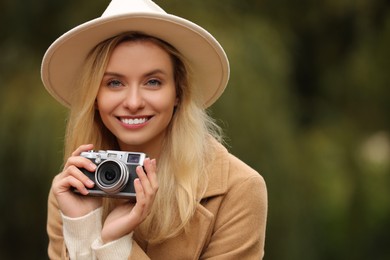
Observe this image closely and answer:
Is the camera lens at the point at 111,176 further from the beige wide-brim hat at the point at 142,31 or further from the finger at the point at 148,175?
the beige wide-brim hat at the point at 142,31

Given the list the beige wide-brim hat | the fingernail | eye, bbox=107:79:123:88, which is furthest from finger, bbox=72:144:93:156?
the beige wide-brim hat

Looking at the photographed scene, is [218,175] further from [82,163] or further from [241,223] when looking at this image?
[82,163]

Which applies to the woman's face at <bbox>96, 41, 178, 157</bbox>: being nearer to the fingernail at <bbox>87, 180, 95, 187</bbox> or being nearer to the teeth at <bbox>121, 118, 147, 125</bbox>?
the teeth at <bbox>121, 118, 147, 125</bbox>

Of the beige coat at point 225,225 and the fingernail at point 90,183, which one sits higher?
the fingernail at point 90,183

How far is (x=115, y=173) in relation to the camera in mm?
3512

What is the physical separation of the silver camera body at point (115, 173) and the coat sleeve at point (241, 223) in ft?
1.31

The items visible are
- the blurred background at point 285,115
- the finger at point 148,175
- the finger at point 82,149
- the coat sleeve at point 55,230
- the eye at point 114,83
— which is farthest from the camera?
the blurred background at point 285,115

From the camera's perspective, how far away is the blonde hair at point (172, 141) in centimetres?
376

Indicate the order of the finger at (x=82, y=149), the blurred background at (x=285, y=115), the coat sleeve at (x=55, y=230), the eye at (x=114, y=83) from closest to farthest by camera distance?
1. the finger at (x=82, y=149)
2. the eye at (x=114, y=83)
3. the coat sleeve at (x=55, y=230)
4. the blurred background at (x=285, y=115)

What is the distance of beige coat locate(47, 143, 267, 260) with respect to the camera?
12.4 feet

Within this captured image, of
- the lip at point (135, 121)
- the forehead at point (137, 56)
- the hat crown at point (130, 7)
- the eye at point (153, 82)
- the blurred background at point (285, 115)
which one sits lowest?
the blurred background at point (285, 115)

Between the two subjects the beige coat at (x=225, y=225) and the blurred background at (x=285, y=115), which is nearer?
the beige coat at (x=225, y=225)

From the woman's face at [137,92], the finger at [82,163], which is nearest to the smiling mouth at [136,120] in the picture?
the woman's face at [137,92]

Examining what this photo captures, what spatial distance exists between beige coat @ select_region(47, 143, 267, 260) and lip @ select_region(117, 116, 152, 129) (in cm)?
32
